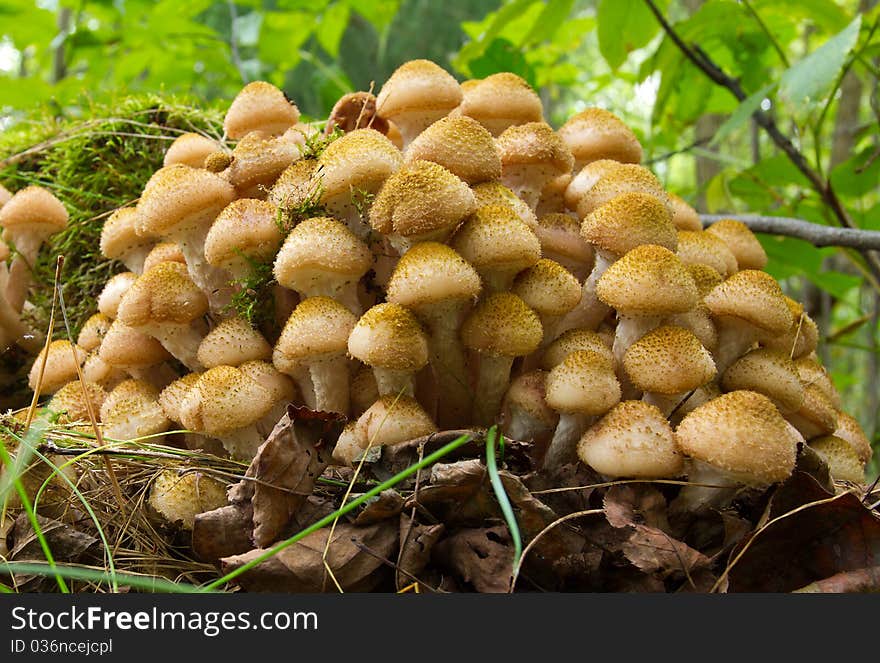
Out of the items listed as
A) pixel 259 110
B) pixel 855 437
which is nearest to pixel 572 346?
pixel 855 437

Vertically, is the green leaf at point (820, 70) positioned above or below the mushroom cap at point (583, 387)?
above

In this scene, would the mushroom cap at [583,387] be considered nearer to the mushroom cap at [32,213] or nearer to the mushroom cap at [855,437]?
the mushroom cap at [855,437]

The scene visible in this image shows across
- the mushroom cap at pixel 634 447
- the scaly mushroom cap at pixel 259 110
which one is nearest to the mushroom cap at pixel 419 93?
the scaly mushroom cap at pixel 259 110

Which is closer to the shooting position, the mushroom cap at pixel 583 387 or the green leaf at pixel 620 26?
the mushroom cap at pixel 583 387

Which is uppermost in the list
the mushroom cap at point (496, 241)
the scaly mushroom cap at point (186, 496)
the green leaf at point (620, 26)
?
the green leaf at point (620, 26)

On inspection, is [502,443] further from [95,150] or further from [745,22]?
[745,22]

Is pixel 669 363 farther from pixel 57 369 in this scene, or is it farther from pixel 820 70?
pixel 57 369

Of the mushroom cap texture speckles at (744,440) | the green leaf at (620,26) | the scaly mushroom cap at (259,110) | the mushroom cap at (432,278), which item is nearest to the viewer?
the mushroom cap texture speckles at (744,440)

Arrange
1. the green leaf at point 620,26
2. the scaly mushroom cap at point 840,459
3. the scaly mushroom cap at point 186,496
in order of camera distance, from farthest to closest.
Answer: the green leaf at point 620,26 < the scaly mushroom cap at point 840,459 < the scaly mushroom cap at point 186,496
